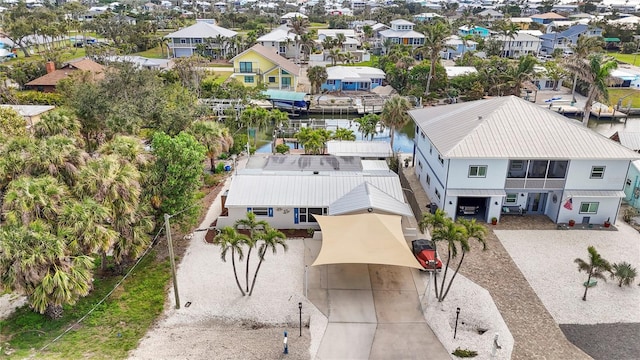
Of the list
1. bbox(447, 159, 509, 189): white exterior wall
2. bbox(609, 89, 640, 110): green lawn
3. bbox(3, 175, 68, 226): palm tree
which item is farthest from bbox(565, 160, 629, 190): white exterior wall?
bbox(609, 89, 640, 110): green lawn

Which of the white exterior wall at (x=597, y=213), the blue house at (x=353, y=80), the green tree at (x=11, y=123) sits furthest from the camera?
the blue house at (x=353, y=80)

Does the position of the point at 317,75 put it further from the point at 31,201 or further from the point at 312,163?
the point at 31,201

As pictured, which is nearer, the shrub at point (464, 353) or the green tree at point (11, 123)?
the shrub at point (464, 353)

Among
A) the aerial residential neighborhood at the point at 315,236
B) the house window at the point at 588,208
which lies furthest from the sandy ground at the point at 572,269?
the house window at the point at 588,208

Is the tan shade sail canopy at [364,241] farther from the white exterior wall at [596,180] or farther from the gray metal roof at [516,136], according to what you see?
the white exterior wall at [596,180]

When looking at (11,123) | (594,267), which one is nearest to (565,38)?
(594,267)

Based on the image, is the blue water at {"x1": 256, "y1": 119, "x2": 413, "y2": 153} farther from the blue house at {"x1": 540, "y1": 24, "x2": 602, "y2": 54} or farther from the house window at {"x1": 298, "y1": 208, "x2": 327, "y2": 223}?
the blue house at {"x1": 540, "y1": 24, "x2": 602, "y2": 54}
